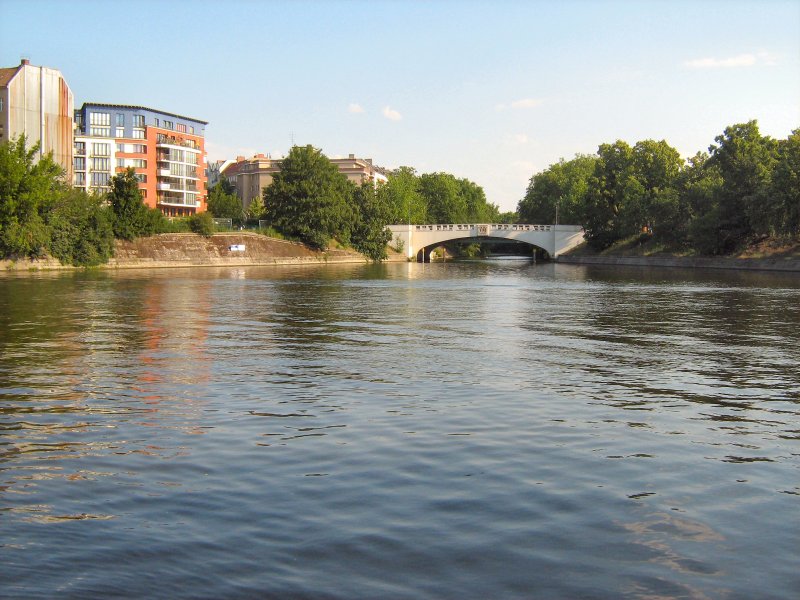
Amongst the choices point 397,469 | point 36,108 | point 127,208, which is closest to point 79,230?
point 127,208

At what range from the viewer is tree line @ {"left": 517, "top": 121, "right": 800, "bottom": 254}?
271 feet

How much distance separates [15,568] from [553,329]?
69.6 ft

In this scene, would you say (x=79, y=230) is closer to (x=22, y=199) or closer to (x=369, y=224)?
(x=22, y=199)

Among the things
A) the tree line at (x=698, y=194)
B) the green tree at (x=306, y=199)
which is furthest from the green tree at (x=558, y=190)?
the green tree at (x=306, y=199)

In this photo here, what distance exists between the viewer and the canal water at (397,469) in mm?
6711

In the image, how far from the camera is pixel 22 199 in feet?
213

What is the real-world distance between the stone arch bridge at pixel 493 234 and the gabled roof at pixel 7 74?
198 feet

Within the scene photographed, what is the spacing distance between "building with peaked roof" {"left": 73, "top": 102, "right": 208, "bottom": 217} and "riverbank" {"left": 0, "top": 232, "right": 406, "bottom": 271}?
37.4 m

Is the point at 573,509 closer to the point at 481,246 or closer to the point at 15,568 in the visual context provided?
the point at 15,568

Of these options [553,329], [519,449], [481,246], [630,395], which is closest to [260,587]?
[519,449]

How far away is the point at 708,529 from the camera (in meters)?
7.76

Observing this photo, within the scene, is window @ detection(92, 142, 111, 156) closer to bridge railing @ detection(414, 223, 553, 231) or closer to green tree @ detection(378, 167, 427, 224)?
green tree @ detection(378, 167, 427, 224)

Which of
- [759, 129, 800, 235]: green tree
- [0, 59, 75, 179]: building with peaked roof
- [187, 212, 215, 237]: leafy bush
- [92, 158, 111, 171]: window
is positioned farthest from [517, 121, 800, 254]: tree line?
[92, 158, 111, 171]: window

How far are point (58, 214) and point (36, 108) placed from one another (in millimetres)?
23230
